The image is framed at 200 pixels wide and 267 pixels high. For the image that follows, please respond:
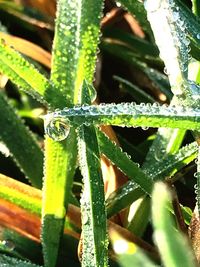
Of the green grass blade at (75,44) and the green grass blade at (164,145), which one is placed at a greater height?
the green grass blade at (75,44)

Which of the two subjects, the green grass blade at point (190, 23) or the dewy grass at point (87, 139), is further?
the green grass blade at point (190, 23)

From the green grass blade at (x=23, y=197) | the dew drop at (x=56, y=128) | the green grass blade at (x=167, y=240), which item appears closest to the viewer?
the green grass blade at (x=167, y=240)

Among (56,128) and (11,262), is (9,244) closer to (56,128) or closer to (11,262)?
(11,262)

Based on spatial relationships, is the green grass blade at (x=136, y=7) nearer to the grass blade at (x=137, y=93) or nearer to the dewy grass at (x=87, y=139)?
the dewy grass at (x=87, y=139)

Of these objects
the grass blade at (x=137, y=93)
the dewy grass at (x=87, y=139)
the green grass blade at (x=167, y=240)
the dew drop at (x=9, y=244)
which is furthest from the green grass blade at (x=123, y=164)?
the green grass blade at (x=167, y=240)

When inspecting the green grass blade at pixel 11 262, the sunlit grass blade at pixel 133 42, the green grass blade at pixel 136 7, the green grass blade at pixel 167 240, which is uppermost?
the sunlit grass blade at pixel 133 42

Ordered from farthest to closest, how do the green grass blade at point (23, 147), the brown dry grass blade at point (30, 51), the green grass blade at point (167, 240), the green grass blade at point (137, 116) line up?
the brown dry grass blade at point (30, 51)
the green grass blade at point (23, 147)
the green grass blade at point (137, 116)
the green grass blade at point (167, 240)

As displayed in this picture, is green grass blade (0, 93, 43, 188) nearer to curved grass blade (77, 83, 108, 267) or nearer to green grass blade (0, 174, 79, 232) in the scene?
green grass blade (0, 174, 79, 232)

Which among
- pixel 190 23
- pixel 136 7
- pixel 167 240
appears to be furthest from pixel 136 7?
pixel 167 240
